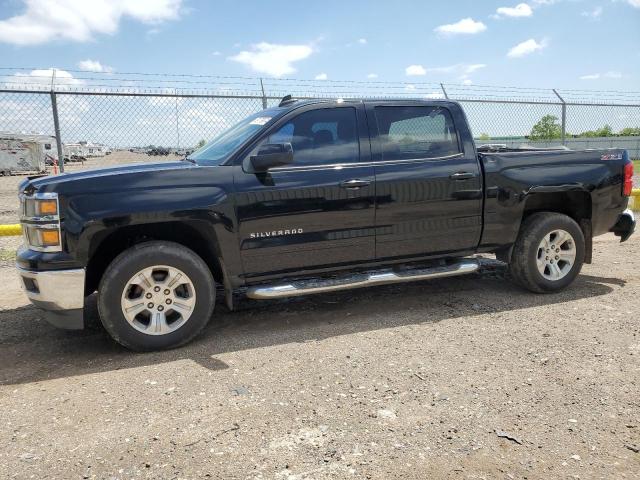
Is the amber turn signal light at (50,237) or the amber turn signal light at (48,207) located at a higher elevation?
the amber turn signal light at (48,207)

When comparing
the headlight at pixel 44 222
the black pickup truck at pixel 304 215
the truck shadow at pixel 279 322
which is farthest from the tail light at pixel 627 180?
the headlight at pixel 44 222

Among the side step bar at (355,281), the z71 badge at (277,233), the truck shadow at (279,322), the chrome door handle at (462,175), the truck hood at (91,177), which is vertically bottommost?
the truck shadow at (279,322)

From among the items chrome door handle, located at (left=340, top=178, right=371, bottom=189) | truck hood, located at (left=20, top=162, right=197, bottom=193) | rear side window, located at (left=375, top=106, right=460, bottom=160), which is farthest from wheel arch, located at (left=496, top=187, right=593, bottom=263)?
truck hood, located at (left=20, top=162, right=197, bottom=193)

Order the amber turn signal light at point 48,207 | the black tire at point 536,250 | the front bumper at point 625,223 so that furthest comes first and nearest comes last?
the front bumper at point 625,223
the black tire at point 536,250
the amber turn signal light at point 48,207

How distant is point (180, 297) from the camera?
13.0 ft

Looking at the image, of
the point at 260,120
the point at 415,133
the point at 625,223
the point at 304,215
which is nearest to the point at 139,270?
the point at 304,215

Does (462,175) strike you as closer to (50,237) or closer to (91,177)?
(91,177)

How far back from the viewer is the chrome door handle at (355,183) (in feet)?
14.1

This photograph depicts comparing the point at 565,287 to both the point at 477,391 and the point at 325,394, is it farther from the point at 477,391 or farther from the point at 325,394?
the point at 325,394

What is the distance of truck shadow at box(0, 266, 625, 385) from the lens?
3791 millimetres

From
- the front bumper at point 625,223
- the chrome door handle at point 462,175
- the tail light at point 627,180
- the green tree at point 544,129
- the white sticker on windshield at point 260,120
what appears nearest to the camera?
the white sticker on windshield at point 260,120

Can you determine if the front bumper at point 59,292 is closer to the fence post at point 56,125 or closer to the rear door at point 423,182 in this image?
the rear door at point 423,182

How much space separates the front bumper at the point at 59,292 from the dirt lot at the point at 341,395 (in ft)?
1.13

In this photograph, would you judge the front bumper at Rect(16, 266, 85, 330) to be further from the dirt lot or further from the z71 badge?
the z71 badge
